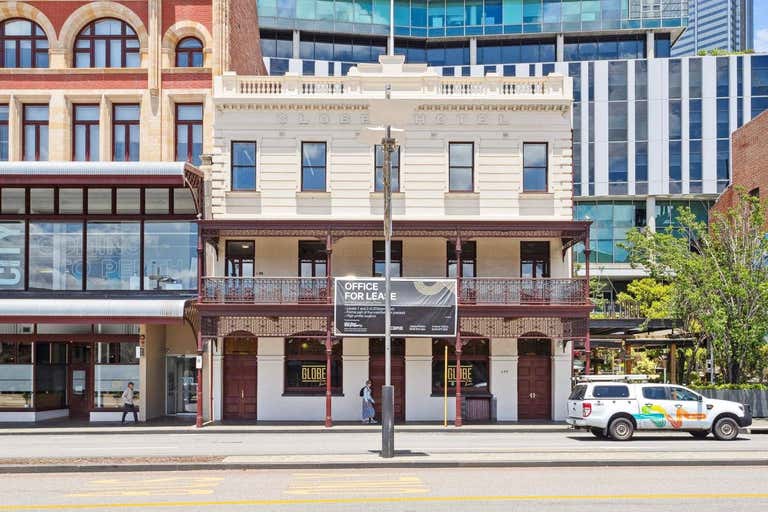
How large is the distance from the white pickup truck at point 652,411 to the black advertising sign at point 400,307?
6643 millimetres

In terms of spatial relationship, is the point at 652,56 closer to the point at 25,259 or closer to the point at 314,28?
the point at 314,28

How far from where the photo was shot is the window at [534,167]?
112 feet

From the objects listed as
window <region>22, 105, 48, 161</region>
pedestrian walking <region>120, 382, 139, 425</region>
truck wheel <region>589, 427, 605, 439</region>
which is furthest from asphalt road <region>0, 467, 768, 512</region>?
window <region>22, 105, 48, 161</region>

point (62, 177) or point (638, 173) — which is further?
point (638, 173)

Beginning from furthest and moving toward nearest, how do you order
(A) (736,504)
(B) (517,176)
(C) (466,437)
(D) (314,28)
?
(D) (314,28), (B) (517,176), (C) (466,437), (A) (736,504)

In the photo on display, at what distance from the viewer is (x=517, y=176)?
3403cm

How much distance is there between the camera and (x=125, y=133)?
1399 inches

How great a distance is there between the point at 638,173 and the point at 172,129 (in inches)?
1991

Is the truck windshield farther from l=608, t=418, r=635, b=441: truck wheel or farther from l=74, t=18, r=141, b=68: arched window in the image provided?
l=74, t=18, r=141, b=68: arched window

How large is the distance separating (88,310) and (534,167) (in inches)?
630

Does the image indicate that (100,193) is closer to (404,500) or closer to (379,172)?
(379,172)

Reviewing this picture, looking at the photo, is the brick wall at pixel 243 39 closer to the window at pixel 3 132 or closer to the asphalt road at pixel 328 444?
the window at pixel 3 132

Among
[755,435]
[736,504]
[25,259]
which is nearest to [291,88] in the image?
[25,259]

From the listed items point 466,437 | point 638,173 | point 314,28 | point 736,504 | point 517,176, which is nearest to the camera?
point 736,504
